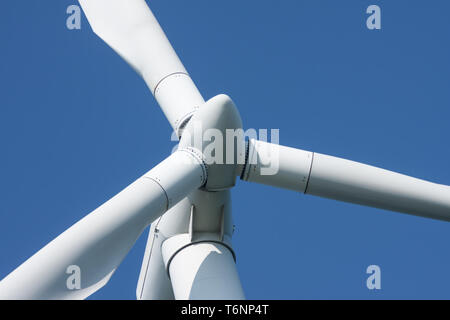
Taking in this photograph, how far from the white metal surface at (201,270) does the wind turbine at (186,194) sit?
15 millimetres

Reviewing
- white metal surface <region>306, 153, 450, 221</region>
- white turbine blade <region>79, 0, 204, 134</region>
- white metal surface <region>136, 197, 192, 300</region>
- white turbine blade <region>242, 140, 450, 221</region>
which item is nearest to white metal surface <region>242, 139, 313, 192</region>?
white turbine blade <region>242, 140, 450, 221</region>

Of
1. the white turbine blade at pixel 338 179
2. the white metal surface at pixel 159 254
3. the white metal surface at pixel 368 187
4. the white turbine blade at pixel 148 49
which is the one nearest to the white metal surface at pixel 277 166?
the white turbine blade at pixel 338 179

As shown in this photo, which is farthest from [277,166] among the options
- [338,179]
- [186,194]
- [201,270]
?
[201,270]

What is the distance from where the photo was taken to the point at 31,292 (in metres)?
7.56

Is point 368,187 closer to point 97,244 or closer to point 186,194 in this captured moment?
point 186,194

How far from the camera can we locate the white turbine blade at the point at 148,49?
11.2 meters

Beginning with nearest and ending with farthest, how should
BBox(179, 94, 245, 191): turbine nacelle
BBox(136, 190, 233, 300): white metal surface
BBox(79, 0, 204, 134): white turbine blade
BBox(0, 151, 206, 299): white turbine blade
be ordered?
BBox(0, 151, 206, 299): white turbine blade, BBox(179, 94, 245, 191): turbine nacelle, BBox(136, 190, 233, 300): white metal surface, BBox(79, 0, 204, 134): white turbine blade

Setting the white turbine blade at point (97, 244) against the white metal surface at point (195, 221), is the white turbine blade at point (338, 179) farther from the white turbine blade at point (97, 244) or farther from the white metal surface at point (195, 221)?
the white turbine blade at point (97, 244)

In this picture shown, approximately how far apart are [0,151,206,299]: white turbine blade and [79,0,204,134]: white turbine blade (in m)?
1.79

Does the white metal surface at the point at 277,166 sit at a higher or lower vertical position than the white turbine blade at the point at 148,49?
lower

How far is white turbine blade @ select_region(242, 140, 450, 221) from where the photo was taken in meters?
10.1

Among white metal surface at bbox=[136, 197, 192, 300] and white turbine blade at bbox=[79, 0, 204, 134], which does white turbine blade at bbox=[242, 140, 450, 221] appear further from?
white turbine blade at bbox=[79, 0, 204, 134]
